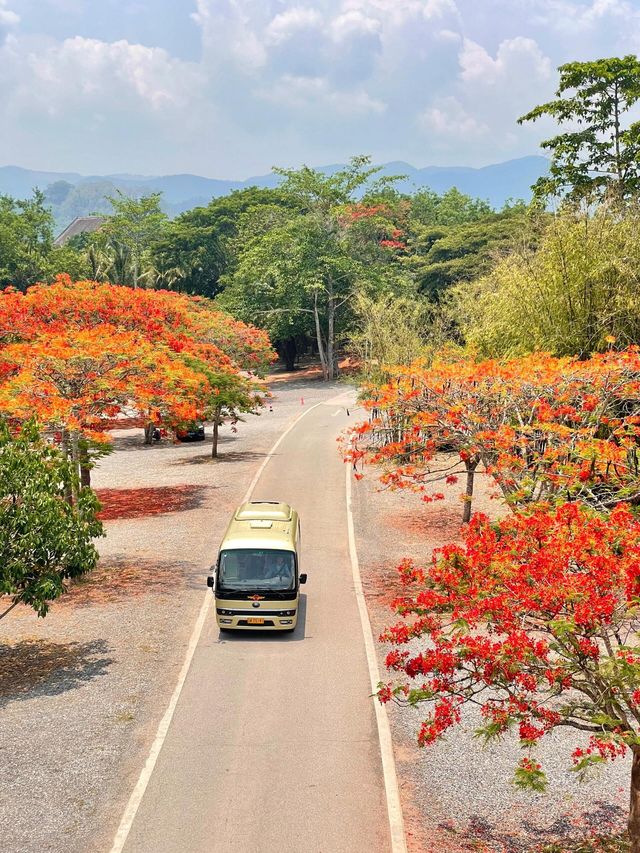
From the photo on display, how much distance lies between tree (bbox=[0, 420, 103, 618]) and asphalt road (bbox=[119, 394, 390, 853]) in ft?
10.6

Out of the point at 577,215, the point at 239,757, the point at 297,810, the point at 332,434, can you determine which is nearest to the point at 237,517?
the point at 239,757

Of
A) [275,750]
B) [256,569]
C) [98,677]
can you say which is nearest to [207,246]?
[256,569]

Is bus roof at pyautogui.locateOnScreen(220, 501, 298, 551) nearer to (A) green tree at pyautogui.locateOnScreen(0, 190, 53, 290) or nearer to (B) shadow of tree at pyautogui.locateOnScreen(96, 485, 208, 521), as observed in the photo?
(B) shadow of tree at pyautogui.locateOnScreen(96, 485, 208, 521)

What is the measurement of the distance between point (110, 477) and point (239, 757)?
2618 cm

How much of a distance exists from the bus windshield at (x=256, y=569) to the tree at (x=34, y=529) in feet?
10.1

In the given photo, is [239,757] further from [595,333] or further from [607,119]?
[607,119]

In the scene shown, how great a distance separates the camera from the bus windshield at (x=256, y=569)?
58.9 ft

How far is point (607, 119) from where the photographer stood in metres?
40.5

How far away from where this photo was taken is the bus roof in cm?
1858

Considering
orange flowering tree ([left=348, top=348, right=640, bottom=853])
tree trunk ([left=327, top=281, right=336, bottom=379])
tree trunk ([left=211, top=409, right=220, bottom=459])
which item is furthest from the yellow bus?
tree trunk ([left=327, top=281, right=336, bottom=379])

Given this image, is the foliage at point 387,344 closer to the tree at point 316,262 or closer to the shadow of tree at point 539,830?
the tree at point 316,262

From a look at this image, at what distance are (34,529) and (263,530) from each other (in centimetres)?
575

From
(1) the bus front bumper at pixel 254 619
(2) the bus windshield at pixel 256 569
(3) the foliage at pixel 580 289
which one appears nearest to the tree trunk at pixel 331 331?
(3) the foliage at pixel 580 289

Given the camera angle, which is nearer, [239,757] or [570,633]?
[570,633]
